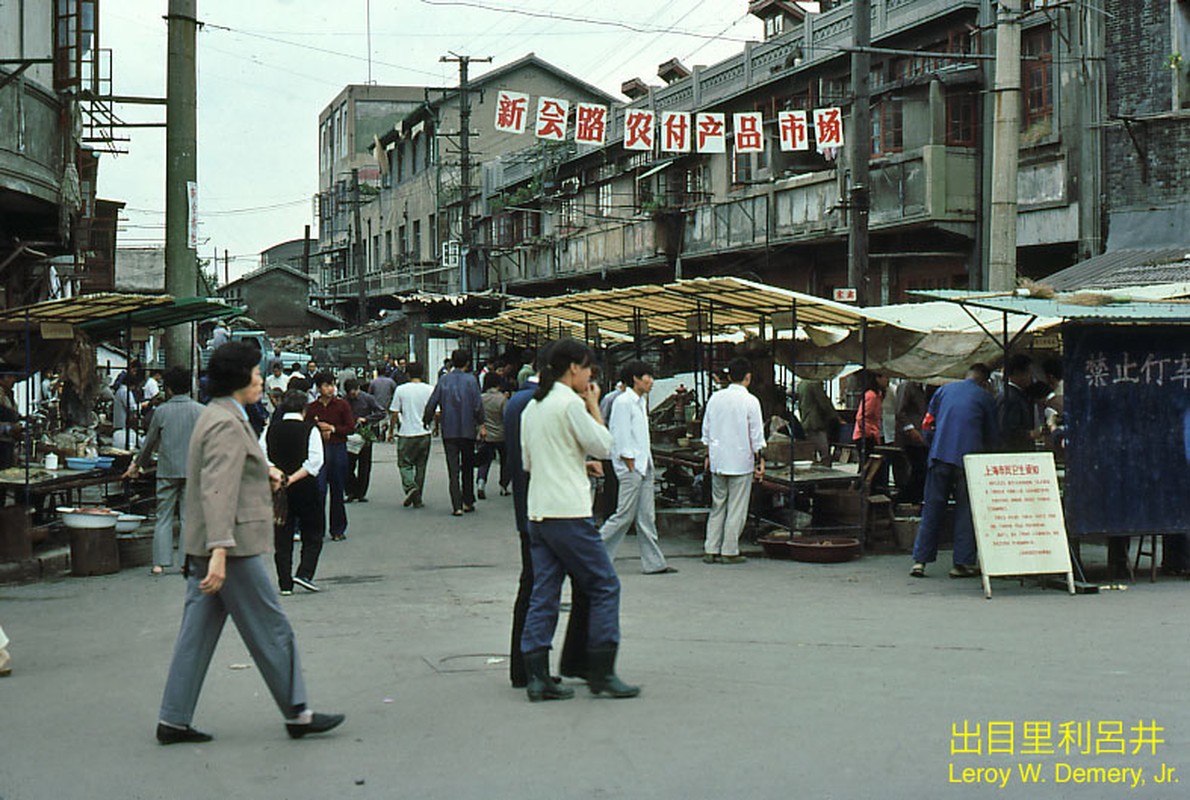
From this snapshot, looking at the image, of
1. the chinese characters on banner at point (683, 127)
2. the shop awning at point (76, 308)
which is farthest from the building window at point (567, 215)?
the shop awning at point (76, 308)

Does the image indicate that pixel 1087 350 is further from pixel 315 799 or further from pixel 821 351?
pixel 315 799

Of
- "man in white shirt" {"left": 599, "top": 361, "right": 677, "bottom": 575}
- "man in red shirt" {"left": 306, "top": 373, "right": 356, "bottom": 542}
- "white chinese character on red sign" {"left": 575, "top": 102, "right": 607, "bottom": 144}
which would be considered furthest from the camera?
"white chinese character on red sign" {"left": 575, "top": 102, "right": 607, "bottom": 144}

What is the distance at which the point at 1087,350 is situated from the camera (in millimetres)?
10914

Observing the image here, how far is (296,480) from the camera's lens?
10.5 meters

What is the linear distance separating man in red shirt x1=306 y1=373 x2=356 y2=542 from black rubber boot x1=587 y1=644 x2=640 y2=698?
7.43 m

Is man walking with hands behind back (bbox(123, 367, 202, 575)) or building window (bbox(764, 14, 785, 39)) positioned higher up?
building window (bbox(764, 14, 785, 39))

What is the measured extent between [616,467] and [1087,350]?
160 inches

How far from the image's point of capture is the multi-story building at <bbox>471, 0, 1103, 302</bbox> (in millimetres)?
23594

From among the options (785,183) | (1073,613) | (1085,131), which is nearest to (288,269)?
(785,183)

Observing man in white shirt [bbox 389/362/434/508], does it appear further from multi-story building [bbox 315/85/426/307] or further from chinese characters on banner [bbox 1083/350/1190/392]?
multi-story building [bbox 315/85/426/307]

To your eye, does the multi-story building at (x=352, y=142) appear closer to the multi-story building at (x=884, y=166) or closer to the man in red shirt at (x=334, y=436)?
the multi-story building at (x=884, y=166)

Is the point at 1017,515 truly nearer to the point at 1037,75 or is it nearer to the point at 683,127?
the point at 683,127

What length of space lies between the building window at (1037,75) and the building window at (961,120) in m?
1.61

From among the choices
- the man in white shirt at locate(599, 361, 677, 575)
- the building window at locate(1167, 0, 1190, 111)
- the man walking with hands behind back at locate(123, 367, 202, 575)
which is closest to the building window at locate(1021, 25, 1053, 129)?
the building window at locate(1167, 0, 1190, 111)
